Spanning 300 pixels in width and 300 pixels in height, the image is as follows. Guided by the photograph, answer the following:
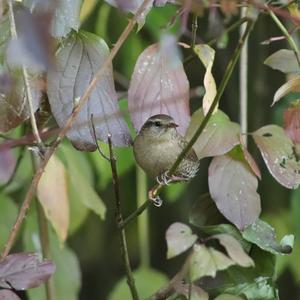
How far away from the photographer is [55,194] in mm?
1681

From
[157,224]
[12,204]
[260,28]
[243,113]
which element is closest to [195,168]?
[243,113]

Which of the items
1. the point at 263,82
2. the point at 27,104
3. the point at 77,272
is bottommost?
the point at 77,272

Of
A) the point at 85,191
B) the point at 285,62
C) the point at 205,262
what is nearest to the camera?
the point at 205,262

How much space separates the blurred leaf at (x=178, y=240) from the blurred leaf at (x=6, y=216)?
2.94 feet

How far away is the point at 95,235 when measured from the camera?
2967 mm

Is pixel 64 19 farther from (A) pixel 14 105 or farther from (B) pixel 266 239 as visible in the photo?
(B) pixel 266 239

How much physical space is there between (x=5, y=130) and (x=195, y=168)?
46 cm

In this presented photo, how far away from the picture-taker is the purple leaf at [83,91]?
3.84 ft

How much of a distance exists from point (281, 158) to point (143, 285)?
92 centimetres

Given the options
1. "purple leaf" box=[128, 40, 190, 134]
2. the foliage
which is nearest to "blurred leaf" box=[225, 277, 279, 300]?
the foliage

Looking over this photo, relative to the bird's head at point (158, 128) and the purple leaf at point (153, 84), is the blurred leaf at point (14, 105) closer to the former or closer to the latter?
the purple leaf at point (153, 84)

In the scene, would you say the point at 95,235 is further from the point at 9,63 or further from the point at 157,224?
the point at 9,63

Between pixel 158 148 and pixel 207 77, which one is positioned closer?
pixel 207 77

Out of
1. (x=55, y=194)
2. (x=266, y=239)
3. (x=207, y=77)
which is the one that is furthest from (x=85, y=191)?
(x=207, y=77)
